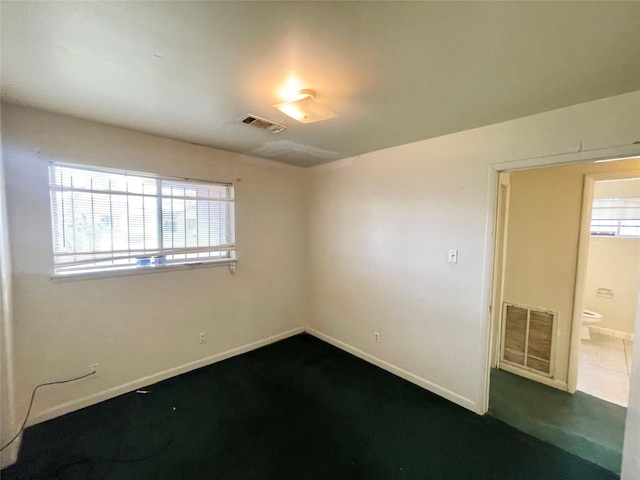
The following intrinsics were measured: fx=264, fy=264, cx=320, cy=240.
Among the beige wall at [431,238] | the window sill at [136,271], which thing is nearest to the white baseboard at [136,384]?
the window sill at [136,271]

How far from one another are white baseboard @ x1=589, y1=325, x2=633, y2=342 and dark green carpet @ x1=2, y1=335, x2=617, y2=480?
3.35m

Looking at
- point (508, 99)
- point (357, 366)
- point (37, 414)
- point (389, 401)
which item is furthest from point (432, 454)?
point (37, 414)

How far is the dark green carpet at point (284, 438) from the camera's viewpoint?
173 cm

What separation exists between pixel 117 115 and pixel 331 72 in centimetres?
178

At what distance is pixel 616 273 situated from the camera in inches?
159

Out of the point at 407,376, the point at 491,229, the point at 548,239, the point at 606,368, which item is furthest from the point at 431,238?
the point at 606,368

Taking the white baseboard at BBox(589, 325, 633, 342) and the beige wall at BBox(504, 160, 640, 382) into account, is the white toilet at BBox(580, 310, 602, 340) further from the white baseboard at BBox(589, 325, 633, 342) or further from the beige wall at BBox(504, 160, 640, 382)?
the beige wall at BBox(504, 160, 640, 382)

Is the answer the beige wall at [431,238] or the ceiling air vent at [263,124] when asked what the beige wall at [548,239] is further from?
the ceiling air vent at [263,124]

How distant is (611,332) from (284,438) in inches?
201

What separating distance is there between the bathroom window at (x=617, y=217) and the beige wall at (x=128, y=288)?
4.96 metres

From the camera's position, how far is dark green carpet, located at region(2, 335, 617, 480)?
1.73m

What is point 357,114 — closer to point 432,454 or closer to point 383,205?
point 383,205

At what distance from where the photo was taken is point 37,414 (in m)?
2.08

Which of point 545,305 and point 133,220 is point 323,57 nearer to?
point 133,220
